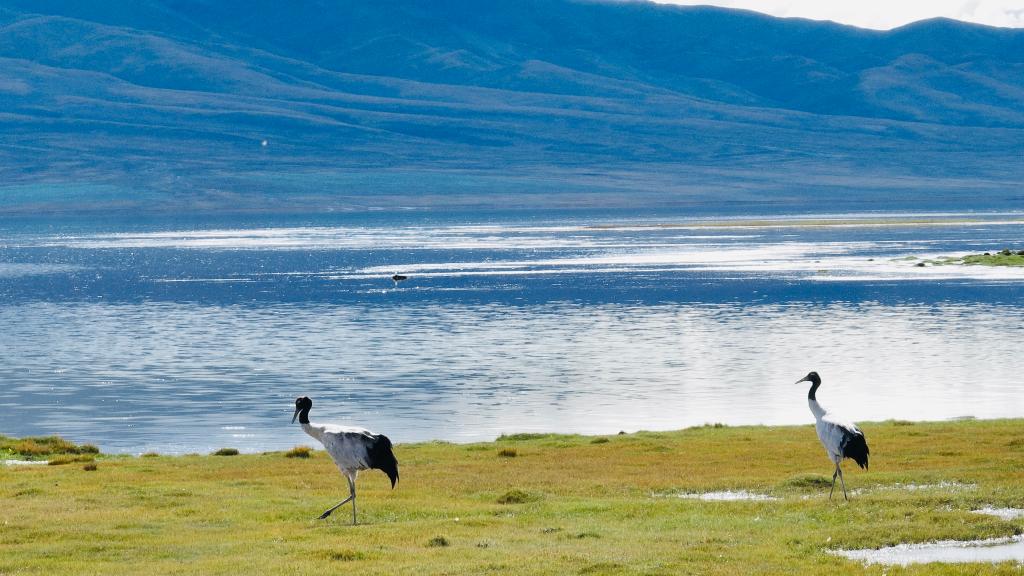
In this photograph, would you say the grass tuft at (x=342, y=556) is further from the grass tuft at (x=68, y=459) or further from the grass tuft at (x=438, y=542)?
the grass tuft at (x=68, y=459)

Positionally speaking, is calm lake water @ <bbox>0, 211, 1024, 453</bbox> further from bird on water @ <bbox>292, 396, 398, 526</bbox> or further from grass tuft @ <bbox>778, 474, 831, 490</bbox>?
bird on water @ <bbox>292, 396, 398, 526</bbox>

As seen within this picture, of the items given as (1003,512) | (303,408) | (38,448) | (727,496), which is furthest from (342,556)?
(38,448)

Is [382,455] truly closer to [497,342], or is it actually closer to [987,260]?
[497,342]

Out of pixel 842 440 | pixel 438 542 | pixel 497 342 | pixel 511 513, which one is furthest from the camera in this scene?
pixel 497 342

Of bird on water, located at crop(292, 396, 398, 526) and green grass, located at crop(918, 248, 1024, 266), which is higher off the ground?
bird on water, located at crop(292, 396, 398, 526)

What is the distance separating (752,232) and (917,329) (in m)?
105

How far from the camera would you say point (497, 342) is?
6919 cm

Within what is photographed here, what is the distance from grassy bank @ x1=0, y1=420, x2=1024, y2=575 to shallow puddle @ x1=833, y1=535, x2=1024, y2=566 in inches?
10.0

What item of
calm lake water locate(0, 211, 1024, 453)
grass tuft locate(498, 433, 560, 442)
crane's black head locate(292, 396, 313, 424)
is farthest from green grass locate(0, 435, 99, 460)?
crane's black head locate(292, 396, 313, 424)

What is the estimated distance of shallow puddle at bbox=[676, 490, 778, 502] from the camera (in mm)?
24188

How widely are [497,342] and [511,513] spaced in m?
46.4

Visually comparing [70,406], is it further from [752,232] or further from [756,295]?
[752,232]

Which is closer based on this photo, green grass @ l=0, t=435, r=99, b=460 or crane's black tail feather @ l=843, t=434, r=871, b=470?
crane's black tail feather @ l=843, t=434, r=871, b=470

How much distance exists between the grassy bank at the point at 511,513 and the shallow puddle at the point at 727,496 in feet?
1.10
